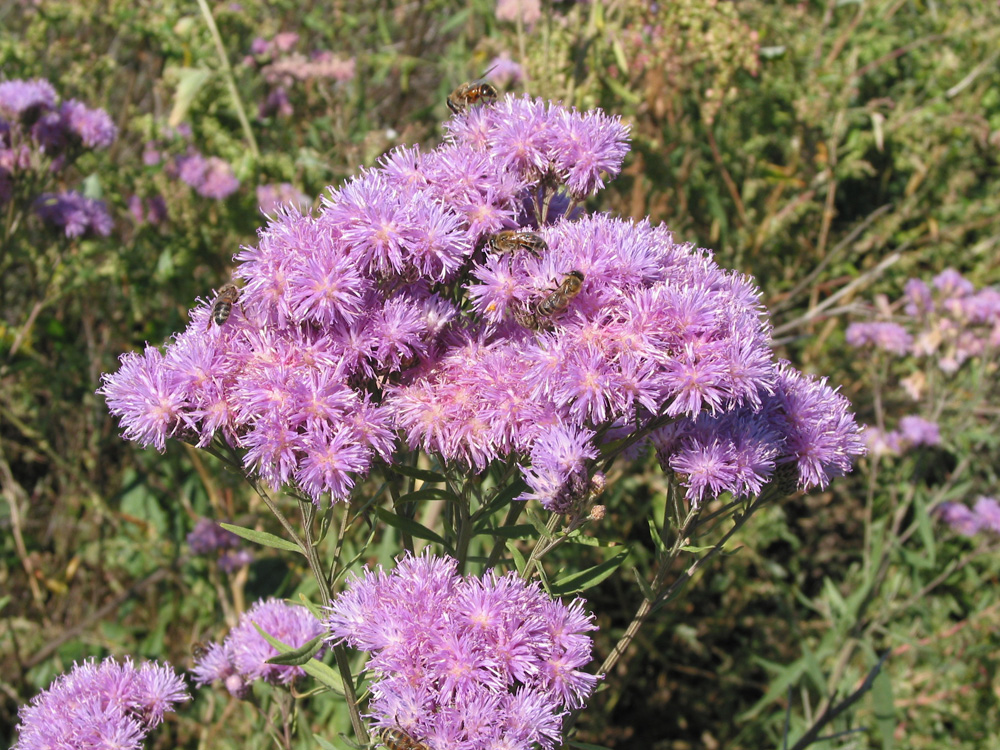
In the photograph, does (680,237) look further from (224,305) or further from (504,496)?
(224,305)

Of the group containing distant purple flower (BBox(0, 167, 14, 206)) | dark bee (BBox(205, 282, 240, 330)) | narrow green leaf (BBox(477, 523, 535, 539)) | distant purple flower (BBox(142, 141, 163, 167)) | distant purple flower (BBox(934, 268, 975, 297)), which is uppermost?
dark bee (BBox(205, 282, 240, 330))

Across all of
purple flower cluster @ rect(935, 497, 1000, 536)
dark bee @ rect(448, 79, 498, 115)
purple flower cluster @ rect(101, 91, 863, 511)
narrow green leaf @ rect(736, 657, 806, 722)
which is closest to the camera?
purple flower cluster @ rect(101, 91, 863, 511)

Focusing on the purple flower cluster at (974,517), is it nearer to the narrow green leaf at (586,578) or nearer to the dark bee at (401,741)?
the narrow green leaf at (586,578)

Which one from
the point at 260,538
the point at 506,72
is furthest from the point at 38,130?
the point at 260,538

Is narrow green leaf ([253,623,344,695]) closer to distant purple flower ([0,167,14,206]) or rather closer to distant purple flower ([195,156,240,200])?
distant purple flower ([195,156,240,200])

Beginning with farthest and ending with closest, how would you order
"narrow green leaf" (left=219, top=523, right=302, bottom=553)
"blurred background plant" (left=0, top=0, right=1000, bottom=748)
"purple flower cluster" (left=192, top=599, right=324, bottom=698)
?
"blurred background plant" (left=0, top=0, right=1000, bottom=748)
"purple flower cluster" (left=192, top=599, right=324, bottom=698)
"narrow green leaf" (left=219, top=523, right=302, bottom=553)

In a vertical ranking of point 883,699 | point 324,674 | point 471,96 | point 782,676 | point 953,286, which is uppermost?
point 471,96

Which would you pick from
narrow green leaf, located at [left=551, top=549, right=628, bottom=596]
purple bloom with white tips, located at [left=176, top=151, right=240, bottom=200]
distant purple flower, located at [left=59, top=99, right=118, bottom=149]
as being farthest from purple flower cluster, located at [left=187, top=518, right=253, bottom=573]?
narrow green leaf, located at [left=551, top=549, right=628, bottom=596]
